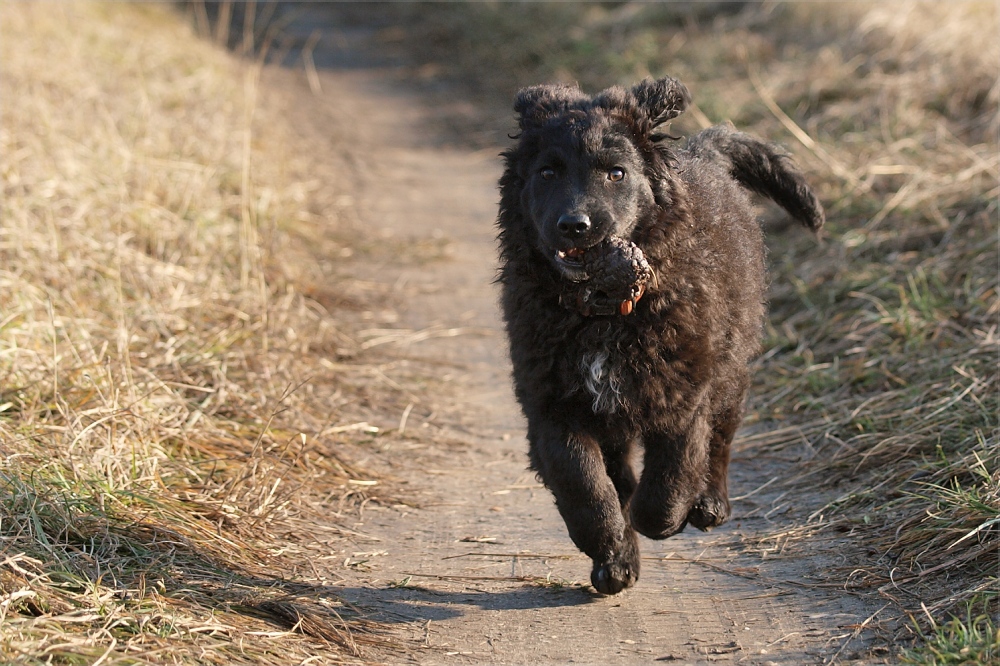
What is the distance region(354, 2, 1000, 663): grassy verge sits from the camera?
4.19 metres

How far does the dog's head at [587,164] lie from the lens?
395cm

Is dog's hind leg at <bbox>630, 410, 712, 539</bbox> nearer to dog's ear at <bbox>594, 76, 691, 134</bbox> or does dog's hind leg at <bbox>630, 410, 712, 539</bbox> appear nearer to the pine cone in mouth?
the pine cone in mouth

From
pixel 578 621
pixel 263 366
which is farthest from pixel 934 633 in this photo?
pixel 263 366

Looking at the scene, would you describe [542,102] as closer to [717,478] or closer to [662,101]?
[662,101]

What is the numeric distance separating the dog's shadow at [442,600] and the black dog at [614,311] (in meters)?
0.23

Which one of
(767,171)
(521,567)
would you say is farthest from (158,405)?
(767,171)

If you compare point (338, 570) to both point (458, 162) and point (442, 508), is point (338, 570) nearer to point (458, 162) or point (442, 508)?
point (442, 508)

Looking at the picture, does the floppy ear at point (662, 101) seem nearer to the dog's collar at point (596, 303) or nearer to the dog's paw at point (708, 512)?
the dog's collar at point (596, 303)

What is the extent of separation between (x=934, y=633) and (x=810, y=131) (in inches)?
243

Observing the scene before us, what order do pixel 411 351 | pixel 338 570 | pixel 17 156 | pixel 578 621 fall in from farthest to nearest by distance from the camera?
pixel 17 156 < pixel 411 351 < pixel 338 570 < pixel 578 621

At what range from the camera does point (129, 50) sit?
12.9 m

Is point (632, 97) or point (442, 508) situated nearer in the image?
point (632, 97)

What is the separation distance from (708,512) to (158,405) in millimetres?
2599

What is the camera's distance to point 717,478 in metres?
4.56
